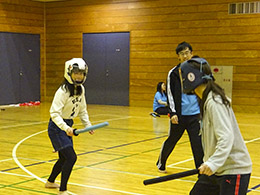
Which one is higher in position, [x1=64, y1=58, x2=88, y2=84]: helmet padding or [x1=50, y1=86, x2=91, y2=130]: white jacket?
[x1=64, y1=58, x2=88, y2=84]: helmet padding

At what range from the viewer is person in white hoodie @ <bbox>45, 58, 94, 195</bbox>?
4.83 metres

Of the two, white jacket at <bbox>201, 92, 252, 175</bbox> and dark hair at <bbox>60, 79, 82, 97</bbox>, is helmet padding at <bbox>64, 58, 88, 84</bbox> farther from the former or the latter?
white jacket at <bbox>201, 92, 252, 175</bbox>

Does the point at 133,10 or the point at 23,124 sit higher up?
the point at 133,10

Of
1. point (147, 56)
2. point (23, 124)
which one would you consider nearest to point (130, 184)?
point (23, 124)

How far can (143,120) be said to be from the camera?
1212 centimetres

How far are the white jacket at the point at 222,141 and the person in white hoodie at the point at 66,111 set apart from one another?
83.7 inches

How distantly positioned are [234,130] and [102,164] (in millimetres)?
3912

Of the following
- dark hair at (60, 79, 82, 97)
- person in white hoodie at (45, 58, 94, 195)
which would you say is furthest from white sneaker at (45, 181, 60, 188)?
dark hair at (60, 79, 82, 97)

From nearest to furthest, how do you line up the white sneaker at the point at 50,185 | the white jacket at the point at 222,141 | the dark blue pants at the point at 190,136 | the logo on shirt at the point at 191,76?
the white jacket at the point at 222,141, the logo on shirt at the point at 191,76, the white sneaker at the point at 50,185, the dark blue pants at the point at 190,136

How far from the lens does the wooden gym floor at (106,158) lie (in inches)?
208

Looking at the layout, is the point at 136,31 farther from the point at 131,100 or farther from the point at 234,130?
the point at 234,130

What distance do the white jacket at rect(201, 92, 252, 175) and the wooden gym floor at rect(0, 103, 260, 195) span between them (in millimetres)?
2257

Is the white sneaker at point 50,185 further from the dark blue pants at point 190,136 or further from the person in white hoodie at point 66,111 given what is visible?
the dark blue pants at point 190,136

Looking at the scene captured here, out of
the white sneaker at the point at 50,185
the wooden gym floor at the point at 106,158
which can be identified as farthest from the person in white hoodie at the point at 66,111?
the wooden gym floor at the point at 106,158
